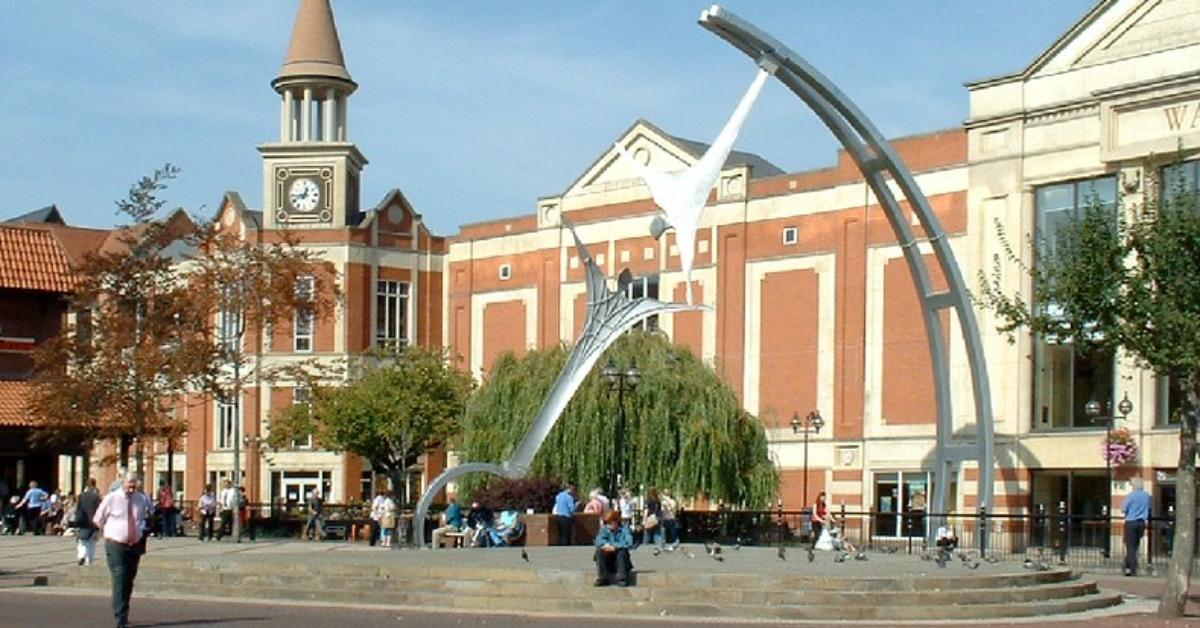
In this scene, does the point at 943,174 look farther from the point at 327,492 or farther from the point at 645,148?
the point at 327,492

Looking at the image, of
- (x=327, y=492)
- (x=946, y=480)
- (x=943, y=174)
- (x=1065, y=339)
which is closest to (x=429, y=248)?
(x=327, y=492)

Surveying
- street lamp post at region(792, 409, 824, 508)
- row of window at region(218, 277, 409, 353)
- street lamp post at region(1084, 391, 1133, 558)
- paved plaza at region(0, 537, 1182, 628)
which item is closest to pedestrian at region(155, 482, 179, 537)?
paved plaza at region(0, 537, 1182, 628)

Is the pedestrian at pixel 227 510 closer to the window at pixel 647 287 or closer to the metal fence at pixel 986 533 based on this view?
the metal fence at pixel 986 533

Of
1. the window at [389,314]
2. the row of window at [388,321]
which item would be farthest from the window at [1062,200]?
the window at [389,314]

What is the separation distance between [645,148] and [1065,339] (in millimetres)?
40132

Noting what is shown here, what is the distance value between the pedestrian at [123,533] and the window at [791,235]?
38824 mm

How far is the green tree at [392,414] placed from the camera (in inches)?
2397

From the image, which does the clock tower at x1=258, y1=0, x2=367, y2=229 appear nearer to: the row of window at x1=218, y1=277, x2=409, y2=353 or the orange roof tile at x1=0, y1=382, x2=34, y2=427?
the row of window at x1=218, y1=277, x2=409, y2=353

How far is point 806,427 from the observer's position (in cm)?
5669

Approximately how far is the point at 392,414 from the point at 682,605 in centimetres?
3707

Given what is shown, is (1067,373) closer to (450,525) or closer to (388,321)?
(450,525)

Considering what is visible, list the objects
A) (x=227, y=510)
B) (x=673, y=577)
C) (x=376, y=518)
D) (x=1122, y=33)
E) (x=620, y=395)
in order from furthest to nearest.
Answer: (x=227, y=510)
(x=1122, y=33)
(x=376, y=518)
(x=620, y=395)
(x=673, y=577)

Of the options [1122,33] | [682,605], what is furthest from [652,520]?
[1122,33]

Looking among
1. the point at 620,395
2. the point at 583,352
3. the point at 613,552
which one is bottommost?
the point at 613,552
